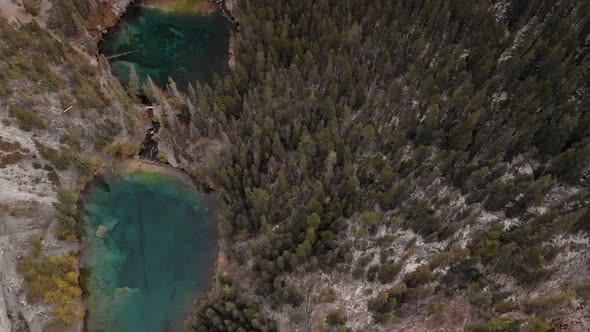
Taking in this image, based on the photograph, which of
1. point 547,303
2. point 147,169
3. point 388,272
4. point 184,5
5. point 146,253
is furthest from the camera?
point 184,5

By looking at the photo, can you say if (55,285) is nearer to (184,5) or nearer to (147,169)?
(147,169)

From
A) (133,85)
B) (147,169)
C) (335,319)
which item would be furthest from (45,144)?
→ (335,319)

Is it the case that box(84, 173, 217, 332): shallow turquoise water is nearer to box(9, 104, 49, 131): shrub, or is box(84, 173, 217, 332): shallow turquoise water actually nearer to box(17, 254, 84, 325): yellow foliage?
box(17, 254, 84, 325): yellow foliage

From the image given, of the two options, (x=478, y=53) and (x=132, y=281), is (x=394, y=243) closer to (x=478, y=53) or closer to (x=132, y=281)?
(x=478, y=53)

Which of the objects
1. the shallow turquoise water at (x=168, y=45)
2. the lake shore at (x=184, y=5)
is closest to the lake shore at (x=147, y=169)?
the shallow turquoise water at (x=168, y=45)

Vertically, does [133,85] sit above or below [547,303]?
below

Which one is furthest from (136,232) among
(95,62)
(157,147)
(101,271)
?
(95,62)

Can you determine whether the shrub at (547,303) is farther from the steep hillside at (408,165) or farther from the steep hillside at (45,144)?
the steep hillside at (45,144)
